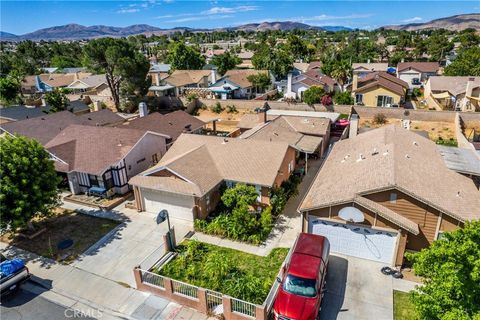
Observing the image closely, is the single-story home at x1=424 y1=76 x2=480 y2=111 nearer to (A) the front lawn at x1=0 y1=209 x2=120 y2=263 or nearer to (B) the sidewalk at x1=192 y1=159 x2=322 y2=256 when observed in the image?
(B) the sidewalk at x1=192 y1=159 x2=322 y2=256

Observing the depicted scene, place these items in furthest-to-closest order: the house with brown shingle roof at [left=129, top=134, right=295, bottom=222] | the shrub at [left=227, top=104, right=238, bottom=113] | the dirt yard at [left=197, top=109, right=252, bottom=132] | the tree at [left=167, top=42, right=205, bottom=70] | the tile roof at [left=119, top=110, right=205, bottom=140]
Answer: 1. the tree at [left=167, top=42, right=205, bottom=70]
2. the shrub at [left=227, top=104, right=238, bottom=113]
3. the dirt yard at [left=197, top=109, right=252, bottom=132]
4. the tile roof at [left=119, top=110, right=205, bottom=140]
5. the house with brown shingle roof at [left=129, top=134, right=295, bottom=222]

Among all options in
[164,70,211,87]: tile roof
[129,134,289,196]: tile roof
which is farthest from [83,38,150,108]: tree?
[129,134,289,196]: tile roof

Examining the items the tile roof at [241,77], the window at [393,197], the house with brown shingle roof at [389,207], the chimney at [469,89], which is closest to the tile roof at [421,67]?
the chimney at [469,89]

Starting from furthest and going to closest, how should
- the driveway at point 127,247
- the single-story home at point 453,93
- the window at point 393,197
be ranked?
the single-story home at point 453,93
the driveway at point 127,247
the window at point 393,197

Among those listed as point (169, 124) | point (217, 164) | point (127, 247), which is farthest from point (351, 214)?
point (169, 124)

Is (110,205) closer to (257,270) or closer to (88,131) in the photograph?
(88,131)

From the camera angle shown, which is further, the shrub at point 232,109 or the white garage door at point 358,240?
the shrub at point 232,109

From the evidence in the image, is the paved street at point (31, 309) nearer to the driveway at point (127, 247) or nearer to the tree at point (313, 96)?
the driveway at point (127, 247)
